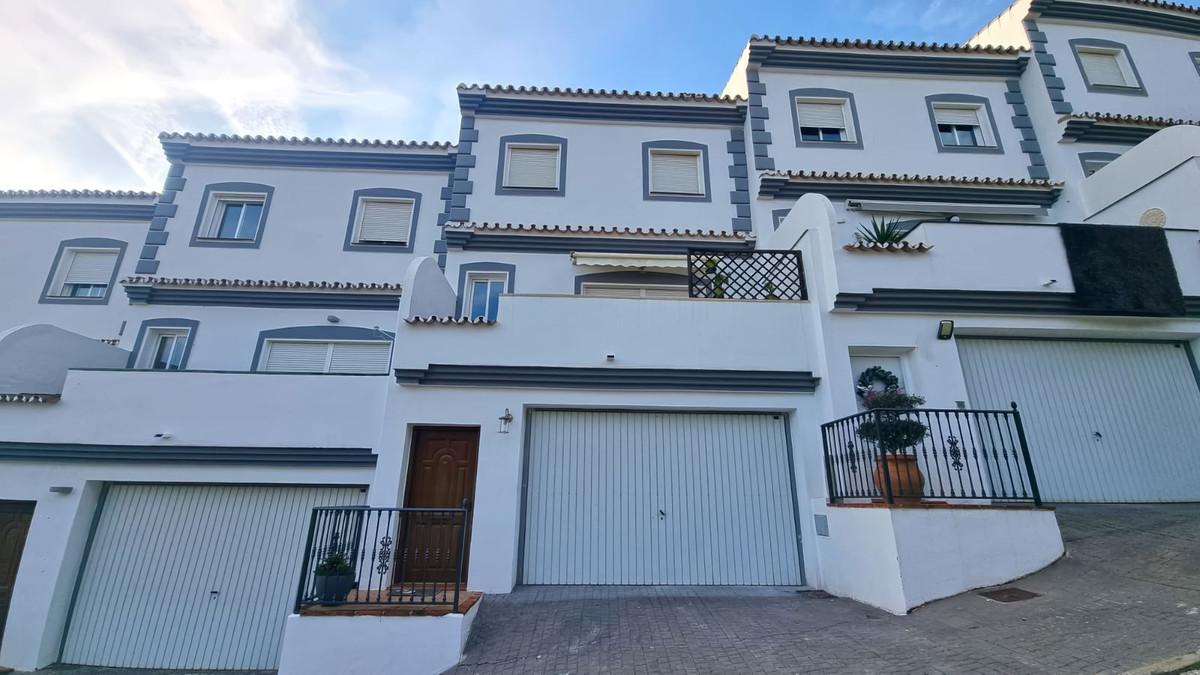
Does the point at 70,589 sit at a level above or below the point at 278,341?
below

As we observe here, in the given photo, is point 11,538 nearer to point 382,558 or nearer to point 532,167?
point 382,558

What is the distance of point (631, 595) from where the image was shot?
26.8ft

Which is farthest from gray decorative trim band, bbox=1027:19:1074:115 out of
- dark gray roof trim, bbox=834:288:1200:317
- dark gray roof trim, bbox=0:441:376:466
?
dark gray roof trim, bbox=0:441:376:466

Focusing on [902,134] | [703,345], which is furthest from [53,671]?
[902,134]

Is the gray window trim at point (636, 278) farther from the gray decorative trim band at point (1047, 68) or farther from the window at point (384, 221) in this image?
the gray decorative trim band at point (1047, 68)

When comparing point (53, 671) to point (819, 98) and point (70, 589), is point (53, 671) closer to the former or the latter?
point (70, 589)

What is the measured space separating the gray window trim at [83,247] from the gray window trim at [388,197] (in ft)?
20.7

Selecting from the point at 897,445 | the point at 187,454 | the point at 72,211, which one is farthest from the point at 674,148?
the point at 72,211

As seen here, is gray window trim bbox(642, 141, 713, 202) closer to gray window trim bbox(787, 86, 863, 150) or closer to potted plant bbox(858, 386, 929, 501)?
gray window trim bbox(787, 86, 863, 150)

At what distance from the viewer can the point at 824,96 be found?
14.2 metres

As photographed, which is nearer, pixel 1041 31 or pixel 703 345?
pixel 703 345

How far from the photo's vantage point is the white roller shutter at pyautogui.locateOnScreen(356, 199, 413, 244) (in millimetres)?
13961

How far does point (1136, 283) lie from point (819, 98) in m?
8.31

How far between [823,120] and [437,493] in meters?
13.6
